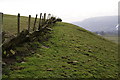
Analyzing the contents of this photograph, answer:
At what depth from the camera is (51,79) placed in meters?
8.35

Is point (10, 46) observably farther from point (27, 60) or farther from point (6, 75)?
point (6, 75)

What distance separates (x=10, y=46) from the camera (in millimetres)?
10180

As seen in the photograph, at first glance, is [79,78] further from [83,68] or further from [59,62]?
[59,62]

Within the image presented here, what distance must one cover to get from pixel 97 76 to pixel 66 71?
215 centimetres

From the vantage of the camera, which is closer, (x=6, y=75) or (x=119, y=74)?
(x=6, y=75)

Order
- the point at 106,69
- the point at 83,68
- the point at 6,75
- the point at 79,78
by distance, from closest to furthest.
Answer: the point at 6,75, the point at 79,78, the point at 83,68, the point at 106,69

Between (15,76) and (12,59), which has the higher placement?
(12,59)

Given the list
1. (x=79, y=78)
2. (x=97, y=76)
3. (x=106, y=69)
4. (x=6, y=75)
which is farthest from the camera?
(x=106, y=69)

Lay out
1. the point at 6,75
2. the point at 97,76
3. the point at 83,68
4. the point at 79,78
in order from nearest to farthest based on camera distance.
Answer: the point at 6,75, the point at 79,78, the point at 97,76, the point at 83,68

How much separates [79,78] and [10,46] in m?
5.10

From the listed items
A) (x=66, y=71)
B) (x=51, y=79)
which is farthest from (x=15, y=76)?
(x=66, y=71)

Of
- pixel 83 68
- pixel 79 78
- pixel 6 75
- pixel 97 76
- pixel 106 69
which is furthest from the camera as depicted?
pixel 106 69

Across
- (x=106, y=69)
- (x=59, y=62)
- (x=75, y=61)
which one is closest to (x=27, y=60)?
(x=59, y=62)

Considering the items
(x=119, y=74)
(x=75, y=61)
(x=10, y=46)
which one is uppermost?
(x=10, y=46)
